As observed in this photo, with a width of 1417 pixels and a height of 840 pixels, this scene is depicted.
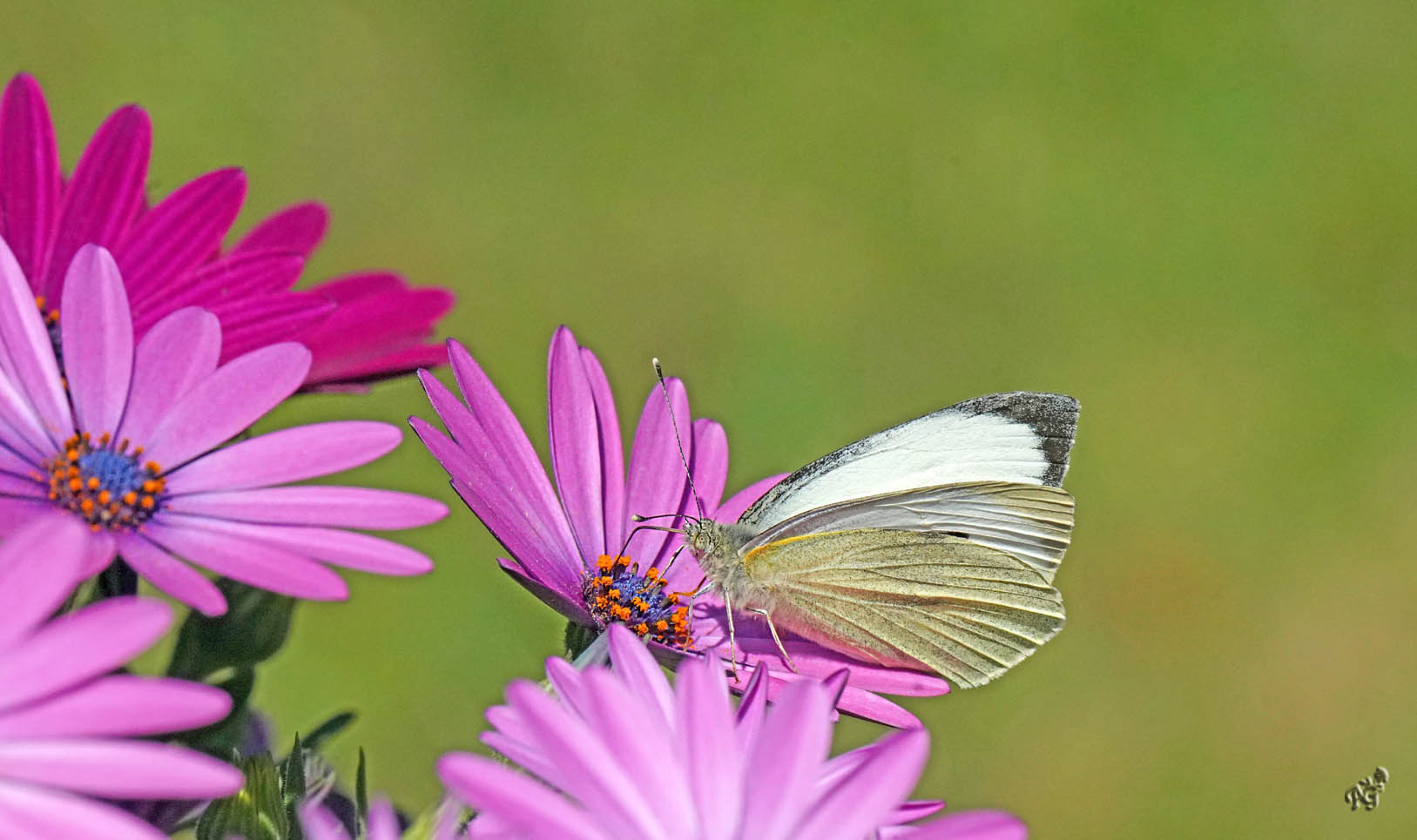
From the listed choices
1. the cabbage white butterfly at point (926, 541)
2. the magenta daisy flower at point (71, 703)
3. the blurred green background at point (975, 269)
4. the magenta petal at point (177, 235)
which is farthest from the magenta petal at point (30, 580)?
the blurred green background at point (975, 269)

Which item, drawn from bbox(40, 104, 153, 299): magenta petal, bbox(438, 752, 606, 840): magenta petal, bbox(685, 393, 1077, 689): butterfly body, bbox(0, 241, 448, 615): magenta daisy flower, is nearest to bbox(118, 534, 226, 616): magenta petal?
bbox(0, 241, 448, 615): magenta daisy flower

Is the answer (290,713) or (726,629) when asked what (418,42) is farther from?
(726,629)

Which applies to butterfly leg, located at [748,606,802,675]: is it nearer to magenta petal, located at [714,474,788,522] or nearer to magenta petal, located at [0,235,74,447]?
magenta petal, located at [714,474,788,522]

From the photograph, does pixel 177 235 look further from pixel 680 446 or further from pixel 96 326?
pixel 680 446

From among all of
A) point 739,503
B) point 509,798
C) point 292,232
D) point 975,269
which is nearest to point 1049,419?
point 739,503

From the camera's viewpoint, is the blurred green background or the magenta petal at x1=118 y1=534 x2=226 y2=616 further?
the blurred green background

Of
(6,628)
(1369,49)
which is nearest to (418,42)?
(1369,49)

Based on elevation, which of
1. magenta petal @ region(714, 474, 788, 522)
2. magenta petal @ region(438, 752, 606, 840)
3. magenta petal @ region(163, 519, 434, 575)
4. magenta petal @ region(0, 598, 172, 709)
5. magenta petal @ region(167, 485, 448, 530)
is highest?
magenta petal @ region(714, 474, 788, 522)
